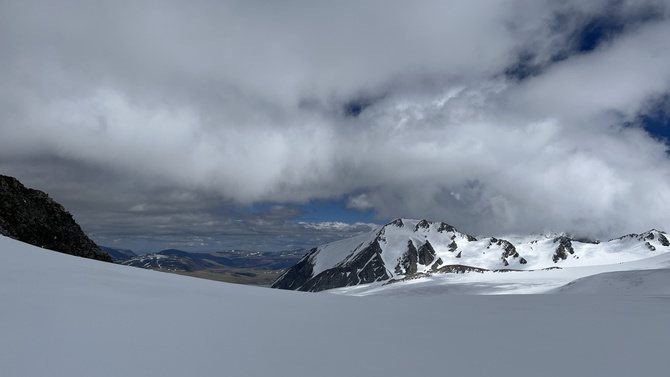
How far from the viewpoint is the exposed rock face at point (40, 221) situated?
2933cm

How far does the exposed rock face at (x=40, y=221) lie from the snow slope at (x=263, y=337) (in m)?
27.0

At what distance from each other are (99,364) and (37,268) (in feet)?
18.1

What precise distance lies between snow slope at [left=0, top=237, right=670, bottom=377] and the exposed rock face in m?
27.0

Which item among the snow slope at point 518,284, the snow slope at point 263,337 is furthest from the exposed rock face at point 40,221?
the snow slope at point 518,284

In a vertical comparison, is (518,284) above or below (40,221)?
below

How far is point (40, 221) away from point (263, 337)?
Answer: 3573 cm

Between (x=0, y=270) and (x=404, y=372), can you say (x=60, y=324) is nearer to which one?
(x=0, y=270)

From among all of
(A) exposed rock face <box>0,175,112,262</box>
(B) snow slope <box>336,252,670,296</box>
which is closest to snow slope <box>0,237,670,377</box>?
(A) exposed rock face <box>0,175,112,262</box>

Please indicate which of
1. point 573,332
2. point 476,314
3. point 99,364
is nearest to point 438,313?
point 476,314

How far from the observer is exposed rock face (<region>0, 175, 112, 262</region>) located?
96.2 ft

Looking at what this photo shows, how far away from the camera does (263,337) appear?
5758 millimetres

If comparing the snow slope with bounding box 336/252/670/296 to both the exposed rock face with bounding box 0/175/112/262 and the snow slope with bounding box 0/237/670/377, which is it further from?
the snow slope with bounding box 0/237/670/377

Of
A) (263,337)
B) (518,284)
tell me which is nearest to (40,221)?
(263,337)

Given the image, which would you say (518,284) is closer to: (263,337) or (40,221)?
(40,221)
